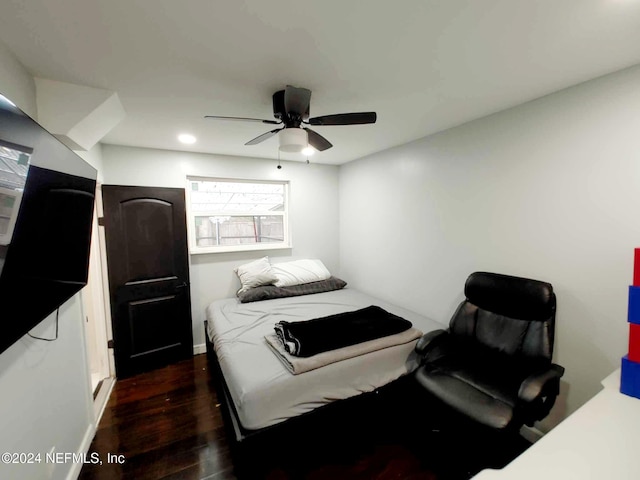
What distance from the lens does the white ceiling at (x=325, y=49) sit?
110cm

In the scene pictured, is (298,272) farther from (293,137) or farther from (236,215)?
(293,137)

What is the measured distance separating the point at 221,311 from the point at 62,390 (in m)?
1.35

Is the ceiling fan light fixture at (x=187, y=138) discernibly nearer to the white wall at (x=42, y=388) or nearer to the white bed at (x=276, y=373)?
the white wall at (x=42, y=388)

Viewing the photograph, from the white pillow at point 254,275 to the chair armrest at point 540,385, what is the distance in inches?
103

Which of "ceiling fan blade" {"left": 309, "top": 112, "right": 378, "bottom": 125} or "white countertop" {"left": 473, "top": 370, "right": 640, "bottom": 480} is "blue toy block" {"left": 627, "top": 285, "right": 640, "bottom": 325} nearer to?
"white countertop" {"left": 473, "top": 370, "right": 640, "bottom": 480}

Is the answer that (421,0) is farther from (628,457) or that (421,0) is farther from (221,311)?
(221,311)

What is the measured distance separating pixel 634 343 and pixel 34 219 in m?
2.65

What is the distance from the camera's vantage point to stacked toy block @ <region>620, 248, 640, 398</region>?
49.1 inches

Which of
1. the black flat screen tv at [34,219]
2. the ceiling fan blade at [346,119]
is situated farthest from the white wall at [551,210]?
the black flat screen tv at [34,219]

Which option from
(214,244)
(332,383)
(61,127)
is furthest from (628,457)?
(214,244)

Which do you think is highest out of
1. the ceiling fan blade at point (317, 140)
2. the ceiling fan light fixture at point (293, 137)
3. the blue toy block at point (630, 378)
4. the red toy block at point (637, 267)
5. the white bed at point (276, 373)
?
the ceiling fan blade at point (317, 140)

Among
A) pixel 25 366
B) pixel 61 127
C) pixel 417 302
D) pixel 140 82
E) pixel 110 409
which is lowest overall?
pixel 110 409

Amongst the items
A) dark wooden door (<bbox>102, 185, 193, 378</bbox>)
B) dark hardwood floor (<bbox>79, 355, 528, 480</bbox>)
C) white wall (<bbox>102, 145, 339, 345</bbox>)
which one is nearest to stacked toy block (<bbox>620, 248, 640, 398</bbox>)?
dark hardwood floor (<bbox>79, 355, 528, 480</bbox>)

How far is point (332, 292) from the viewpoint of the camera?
3607 mm
